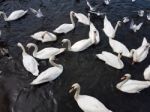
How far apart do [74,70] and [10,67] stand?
3.00 metres

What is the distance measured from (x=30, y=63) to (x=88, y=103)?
12.2 feet

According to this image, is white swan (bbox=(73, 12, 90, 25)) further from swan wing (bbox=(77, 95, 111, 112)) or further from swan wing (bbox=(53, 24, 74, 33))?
swan wing (bbox=(77, 95, 111, 112))

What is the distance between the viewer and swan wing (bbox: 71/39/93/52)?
16.9 metres

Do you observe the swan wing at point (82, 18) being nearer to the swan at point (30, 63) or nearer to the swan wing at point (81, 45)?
the swan wing at point (81, 45)

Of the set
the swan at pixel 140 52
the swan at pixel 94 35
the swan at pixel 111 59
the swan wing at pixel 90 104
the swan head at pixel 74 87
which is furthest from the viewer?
the swan at pixel 94 35

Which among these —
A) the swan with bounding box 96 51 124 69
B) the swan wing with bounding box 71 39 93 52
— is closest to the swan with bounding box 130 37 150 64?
the swan with bounding box 96 51 124 69

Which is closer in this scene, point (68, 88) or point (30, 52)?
point (68, 88)

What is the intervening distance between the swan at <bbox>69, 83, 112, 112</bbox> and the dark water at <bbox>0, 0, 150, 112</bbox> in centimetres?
31

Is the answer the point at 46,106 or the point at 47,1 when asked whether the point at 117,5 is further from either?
the point at 46,106

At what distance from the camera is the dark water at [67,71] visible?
46.9ft

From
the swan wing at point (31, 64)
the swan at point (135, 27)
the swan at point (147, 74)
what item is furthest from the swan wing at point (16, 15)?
the swan at point (147, 74)

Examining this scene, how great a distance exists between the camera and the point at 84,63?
644 inches

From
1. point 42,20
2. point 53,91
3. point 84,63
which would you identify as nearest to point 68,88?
point 53,91

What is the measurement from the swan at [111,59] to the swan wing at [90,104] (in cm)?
263
